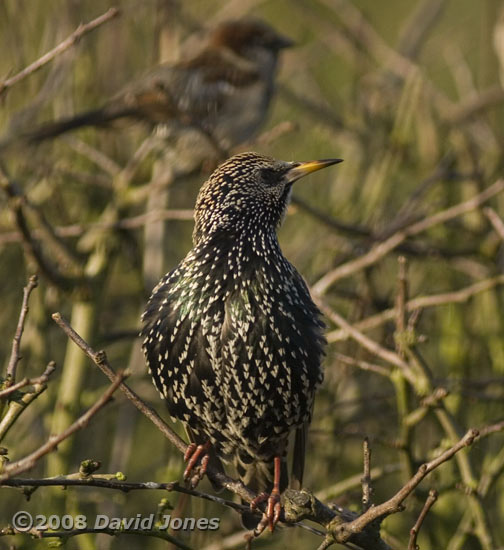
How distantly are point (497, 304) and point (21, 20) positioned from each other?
11.4ft

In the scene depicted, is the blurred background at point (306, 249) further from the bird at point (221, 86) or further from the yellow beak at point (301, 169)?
the yellow beak at point (301, 169)

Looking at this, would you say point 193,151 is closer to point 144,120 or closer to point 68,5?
point 144,120

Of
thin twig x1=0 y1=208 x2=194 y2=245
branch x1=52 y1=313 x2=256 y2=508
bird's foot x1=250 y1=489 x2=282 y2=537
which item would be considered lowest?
bird's foot x1=250 y1=489 x2=282 y2=537

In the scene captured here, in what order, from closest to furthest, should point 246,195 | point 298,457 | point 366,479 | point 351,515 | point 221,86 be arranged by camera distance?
point 366,479
point 351,515
point 246,195
point 298,457
point 221,86

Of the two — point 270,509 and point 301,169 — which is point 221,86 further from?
point 270,509

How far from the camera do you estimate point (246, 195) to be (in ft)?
14.8

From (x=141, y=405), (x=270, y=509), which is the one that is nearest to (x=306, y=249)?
(x=270, y=509)

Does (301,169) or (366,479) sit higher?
(301,169)

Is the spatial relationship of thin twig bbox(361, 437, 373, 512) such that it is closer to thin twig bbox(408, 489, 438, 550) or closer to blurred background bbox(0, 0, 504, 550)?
thin twig bbox(408, 489, 438, 550)

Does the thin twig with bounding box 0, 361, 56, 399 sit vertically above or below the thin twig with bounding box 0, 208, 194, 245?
below

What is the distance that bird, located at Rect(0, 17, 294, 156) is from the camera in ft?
24.1

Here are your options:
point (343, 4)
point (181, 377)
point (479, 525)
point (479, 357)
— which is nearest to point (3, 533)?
point (181, 377)

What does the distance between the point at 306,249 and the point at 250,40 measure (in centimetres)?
351

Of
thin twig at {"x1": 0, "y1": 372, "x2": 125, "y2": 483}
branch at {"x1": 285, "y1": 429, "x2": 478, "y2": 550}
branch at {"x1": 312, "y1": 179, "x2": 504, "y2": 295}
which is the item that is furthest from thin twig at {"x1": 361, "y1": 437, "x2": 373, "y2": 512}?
branch at {"x1": 312, "y1": 179, "x2": 504, "y2": 295}
